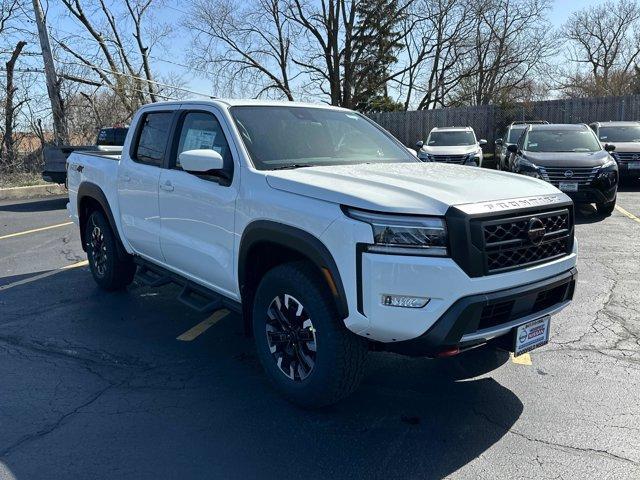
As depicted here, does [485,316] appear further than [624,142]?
No

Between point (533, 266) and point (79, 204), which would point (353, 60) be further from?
point (533, 266)

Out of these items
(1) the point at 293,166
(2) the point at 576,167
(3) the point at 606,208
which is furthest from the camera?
(3) the point at 606,208

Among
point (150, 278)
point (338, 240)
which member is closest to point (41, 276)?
point (150, 278)

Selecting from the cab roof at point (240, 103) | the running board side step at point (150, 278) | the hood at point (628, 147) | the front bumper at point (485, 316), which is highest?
the cab roof at point (240, 103)

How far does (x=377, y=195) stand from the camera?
2967 mm

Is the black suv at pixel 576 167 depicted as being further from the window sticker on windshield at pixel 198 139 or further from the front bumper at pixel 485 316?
the window sticker on windshield at pixel 198 139

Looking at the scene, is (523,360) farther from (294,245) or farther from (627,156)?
(627,156)

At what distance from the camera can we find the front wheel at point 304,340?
123 inches

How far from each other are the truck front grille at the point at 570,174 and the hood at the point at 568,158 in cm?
7

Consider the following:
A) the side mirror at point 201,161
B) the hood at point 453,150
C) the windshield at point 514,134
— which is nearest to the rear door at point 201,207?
the side mirror at point 201,161

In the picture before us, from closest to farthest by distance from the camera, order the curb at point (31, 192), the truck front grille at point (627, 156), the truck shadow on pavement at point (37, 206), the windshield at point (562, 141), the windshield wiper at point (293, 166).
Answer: the windshield wiper at point (293, 166) < the windshield at point (562, 141) < the truck shadow on pavement at point (37, 206) < the truck front grille at point (627, 156) < the curb at point (31, 192)

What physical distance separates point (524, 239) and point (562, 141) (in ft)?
29.8

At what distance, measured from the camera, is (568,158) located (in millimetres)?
10055

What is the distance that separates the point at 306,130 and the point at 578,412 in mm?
2691
